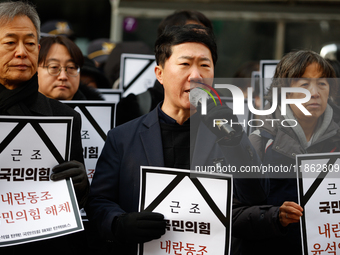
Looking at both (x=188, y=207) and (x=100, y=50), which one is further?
(x=100, y=50)

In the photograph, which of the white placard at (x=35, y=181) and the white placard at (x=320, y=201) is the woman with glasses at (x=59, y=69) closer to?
the white placard at (x=35, y=181)

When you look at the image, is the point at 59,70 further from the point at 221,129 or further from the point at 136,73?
the point at 221,129

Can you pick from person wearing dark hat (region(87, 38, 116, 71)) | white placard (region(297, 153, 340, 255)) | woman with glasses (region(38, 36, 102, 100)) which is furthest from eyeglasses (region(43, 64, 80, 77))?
person wearing dark hat (region(87, 38, 116, 71))

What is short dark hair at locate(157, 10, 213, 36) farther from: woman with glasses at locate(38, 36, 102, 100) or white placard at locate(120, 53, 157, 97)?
white placard at locate(120, 53, 157, 97)

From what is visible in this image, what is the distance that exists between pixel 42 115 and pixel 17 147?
26 cm

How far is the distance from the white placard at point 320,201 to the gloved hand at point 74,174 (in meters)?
1.15

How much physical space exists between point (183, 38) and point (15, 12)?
3.10ft

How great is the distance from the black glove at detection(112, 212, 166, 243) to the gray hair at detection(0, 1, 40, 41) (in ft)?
3.99

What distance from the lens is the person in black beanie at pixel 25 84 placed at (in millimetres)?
2561

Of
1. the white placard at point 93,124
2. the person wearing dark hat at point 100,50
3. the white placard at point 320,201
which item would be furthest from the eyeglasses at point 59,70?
the person wearing dark hat at point 100,50

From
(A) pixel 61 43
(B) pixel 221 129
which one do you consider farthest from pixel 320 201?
(A) pixel 61 43

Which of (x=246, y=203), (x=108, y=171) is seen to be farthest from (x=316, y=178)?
(x=108, y=171)

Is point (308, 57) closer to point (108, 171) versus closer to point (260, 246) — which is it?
point (260, 246)

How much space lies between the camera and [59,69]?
3766 millimetres
